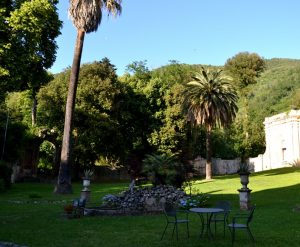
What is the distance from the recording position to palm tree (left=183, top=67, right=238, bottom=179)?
35906 mm

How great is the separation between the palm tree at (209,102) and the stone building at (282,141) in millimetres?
8838

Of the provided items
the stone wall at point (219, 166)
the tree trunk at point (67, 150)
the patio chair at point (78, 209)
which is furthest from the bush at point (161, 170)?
the stone wall at point (219, 166)

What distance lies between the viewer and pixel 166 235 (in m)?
10.8

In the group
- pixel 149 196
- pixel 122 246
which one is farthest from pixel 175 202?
pixel 122 246

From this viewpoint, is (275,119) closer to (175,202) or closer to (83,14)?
(83,14)

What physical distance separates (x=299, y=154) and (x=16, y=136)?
26976mm

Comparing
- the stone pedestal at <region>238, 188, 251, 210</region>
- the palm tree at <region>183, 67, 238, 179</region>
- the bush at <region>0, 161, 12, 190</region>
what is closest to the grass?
the stone pedestal at <region>238, 188, 251, 210</region>

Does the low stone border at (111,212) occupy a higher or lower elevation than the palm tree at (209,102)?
lower

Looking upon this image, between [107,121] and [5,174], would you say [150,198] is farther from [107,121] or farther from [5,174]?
[107,121]

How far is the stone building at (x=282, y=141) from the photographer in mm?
42875

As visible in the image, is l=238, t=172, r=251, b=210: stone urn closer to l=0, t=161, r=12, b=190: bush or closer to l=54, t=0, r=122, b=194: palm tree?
l=54, t=0, r=122, b=194: palm tree

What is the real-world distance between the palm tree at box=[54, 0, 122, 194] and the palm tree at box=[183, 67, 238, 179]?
1344cm

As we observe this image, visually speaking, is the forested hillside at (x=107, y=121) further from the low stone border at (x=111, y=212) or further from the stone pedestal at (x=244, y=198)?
the low stone border at (x=111, y=212)

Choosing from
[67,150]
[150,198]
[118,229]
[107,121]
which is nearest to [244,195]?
[150,198]
